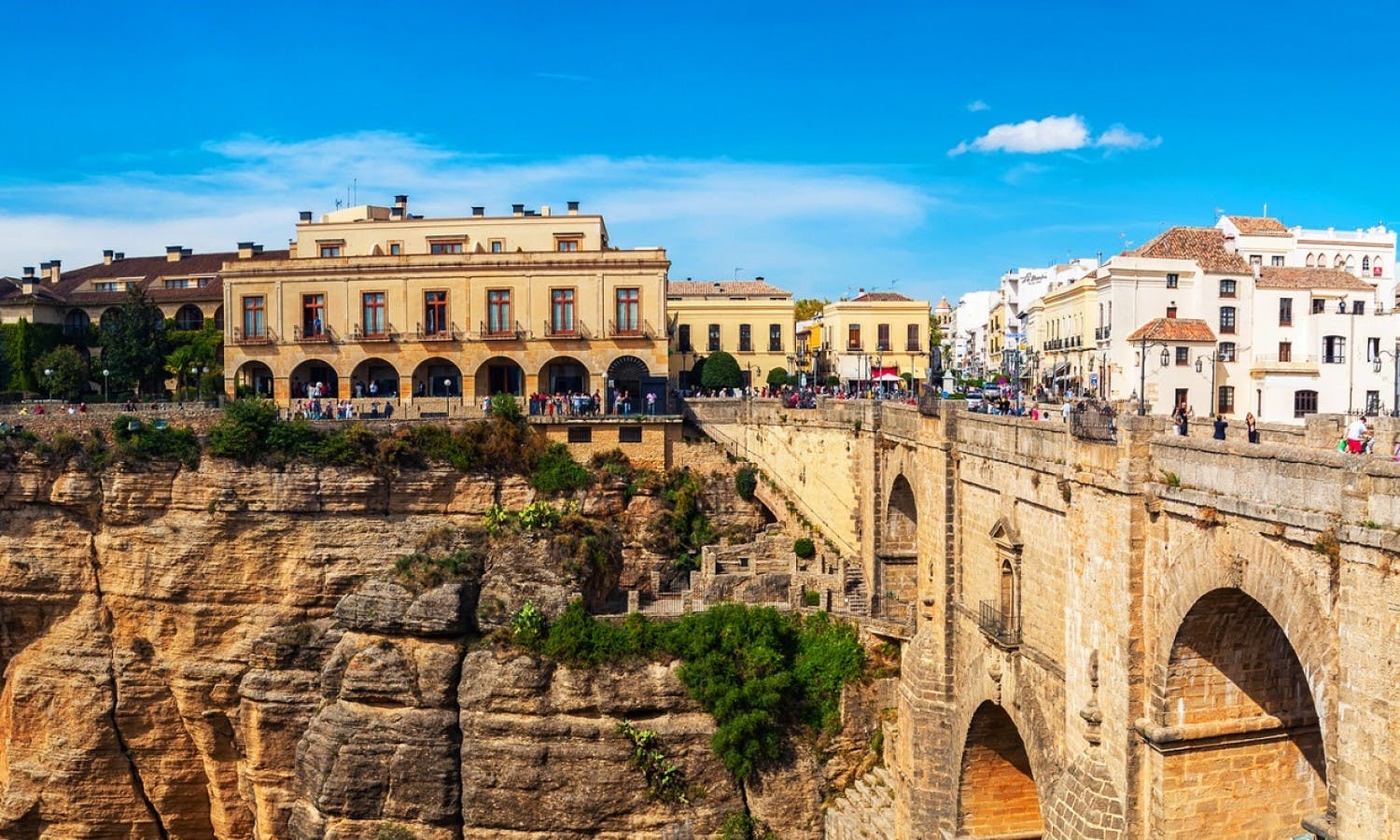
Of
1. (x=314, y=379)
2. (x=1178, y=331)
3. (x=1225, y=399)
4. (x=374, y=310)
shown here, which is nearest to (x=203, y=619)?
(x=314, y=379)

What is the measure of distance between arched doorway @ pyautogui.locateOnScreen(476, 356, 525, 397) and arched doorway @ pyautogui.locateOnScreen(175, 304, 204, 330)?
52.4 ft

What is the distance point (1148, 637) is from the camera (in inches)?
534

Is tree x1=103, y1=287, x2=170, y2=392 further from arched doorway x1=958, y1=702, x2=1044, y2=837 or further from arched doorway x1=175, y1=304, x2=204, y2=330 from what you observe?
arched doorway x1=958, y1=702, x2=1044, y2=837

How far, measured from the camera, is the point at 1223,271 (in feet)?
107

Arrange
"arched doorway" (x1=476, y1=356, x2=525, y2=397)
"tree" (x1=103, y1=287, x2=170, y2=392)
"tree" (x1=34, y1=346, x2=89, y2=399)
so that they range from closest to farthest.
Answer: "arched doorway" (x1=476, y1=356, x2=525, y2=397)
"tree" (x1=103, y1=287, x2=170, y2=392)
"tree" (x1=34, y1=346, x2=89, y2=399)

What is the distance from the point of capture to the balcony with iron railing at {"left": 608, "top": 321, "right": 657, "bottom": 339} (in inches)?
1457

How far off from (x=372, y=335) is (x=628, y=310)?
28.5 ft

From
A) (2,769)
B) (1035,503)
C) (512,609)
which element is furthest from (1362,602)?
(2,769)

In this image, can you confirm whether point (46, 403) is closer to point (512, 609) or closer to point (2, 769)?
point (2, 769)

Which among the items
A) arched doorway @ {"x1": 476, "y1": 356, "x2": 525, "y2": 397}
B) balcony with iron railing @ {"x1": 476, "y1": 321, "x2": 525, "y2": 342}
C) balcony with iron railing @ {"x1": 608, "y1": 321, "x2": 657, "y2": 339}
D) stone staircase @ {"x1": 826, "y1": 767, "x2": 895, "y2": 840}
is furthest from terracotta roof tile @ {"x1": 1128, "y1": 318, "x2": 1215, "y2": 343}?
arched doorway @ {"x1": 476, "y1": 356, "x2": 525, "y2": 397}

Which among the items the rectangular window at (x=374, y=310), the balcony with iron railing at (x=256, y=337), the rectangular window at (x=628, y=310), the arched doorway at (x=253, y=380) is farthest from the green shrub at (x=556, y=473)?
the arched doorway at (x=253, y=380)

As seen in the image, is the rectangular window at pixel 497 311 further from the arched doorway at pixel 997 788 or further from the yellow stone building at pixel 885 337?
the arched doorway at pixel 997 788

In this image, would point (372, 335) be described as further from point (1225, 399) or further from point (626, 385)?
point (1225, 399)

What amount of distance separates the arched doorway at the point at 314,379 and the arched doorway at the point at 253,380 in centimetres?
97
